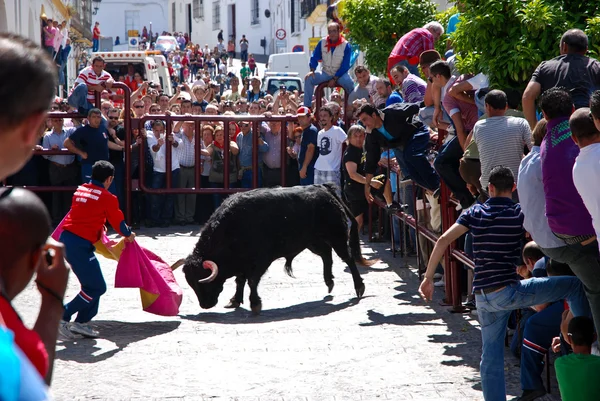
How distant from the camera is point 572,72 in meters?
6.70

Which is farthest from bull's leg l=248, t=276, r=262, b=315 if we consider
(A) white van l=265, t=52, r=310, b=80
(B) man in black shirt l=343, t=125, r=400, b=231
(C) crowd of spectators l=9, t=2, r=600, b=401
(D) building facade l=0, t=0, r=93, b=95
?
(A) white van l=265, t=52, r=310, b=80

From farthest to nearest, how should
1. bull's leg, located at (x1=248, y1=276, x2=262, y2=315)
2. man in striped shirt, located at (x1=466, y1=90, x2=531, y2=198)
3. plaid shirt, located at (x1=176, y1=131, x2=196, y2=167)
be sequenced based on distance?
1. plaid shirt, located at (x1=176, y1=131, x2=196, y2=167)
2. bull's leg, located at (x1=248, y1=276, x2=262, y2=315)
3. man in striped shirt, located at (x1=466, y1=90, x2=531, y2=198)

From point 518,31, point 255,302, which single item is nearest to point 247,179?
point 255,302

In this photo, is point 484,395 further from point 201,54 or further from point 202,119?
point 201,54

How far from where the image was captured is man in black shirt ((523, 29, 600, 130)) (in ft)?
22.0

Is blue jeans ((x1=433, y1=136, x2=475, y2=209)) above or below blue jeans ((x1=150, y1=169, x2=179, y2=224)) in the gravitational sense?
above

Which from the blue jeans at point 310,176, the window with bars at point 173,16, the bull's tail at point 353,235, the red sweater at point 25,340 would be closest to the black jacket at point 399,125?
the bull's tail at point 353,235

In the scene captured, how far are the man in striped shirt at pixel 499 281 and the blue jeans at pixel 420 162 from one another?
3432 millimetres

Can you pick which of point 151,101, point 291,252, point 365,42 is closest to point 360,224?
point 291,252

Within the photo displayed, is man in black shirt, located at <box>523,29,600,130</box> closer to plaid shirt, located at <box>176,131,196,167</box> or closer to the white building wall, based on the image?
plaid shirt, located at <box>176,131,196,167</box>

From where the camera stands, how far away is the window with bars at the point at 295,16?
5662cm

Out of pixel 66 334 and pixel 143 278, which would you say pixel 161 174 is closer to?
pixel 143 278

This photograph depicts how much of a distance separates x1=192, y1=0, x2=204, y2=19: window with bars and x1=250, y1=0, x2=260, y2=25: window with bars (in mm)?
9879

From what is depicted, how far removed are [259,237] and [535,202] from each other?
4010mm
